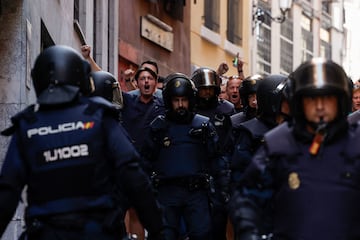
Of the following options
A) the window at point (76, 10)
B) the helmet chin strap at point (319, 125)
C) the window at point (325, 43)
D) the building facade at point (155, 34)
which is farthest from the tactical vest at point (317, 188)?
the window at point (325, 43)

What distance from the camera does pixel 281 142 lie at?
23.4 feet

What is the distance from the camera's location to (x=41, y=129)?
7504mm

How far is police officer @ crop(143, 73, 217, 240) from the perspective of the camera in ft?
38.9

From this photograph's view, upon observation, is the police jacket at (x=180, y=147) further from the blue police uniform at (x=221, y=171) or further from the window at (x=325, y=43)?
the window at (x=325, y=43)

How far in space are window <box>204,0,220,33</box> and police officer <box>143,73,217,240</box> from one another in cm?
1804

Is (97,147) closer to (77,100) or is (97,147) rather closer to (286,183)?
(77,100)

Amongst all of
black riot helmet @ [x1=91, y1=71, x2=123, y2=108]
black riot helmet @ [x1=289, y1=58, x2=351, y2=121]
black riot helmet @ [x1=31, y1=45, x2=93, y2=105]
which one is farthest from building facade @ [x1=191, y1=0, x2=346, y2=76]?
black riot helmet @ [x1=289, y1=58, x2=351, y2=121]

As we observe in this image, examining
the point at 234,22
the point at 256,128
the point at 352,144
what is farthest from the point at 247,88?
the point at 234,22

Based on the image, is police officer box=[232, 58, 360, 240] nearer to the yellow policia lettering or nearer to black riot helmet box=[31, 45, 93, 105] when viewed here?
the yellow policia lettering

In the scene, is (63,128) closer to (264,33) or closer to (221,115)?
(221,115)

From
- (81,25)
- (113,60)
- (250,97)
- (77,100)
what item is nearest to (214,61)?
(113,60)

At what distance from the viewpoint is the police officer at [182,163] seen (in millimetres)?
11867

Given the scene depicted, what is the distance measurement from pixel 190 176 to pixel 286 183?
15.8ft

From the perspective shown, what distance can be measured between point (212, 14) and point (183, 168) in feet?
62.1
